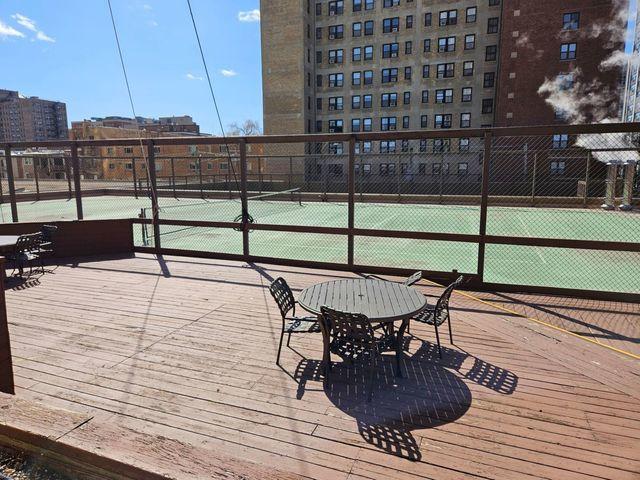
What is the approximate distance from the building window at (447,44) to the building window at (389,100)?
5784 millimetres

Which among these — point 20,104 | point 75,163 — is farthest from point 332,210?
point 20,104

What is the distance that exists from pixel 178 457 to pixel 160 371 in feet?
8.34

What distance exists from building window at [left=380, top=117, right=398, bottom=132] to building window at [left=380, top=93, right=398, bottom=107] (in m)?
1.35

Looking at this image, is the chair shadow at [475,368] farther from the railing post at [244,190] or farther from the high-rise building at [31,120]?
the high-rise building at [31,120]

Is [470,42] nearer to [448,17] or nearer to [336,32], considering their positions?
[448,17]

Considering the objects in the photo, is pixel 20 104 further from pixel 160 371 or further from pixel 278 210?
pixel 160 371

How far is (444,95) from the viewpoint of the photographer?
4141 cm

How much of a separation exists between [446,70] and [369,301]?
1653 inches

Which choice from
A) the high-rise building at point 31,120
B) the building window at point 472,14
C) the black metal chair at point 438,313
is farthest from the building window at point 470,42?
the high-rise building at point 31,120

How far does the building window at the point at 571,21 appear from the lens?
112 ft

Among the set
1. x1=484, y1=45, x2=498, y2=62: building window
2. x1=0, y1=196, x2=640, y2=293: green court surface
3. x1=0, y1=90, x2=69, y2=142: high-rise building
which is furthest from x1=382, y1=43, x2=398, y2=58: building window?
x1=0, y1=90, x2=69, y2=142: high-rise building

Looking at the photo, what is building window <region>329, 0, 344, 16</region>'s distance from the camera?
144 feet

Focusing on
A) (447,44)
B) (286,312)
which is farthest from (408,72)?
(286,312)

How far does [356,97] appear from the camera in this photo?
1751 inches
